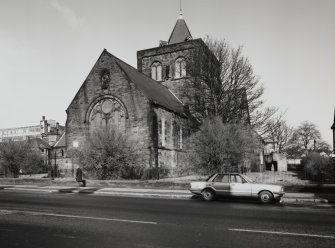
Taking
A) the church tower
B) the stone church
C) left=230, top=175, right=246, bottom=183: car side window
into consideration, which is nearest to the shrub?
the stone church

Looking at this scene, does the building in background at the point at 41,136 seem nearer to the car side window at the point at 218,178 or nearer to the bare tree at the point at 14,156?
the bare tree at the point at 14,156

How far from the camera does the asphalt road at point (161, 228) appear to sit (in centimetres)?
661

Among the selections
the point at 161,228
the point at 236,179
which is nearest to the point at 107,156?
the point at 236,179

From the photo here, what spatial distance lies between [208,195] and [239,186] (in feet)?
5.12

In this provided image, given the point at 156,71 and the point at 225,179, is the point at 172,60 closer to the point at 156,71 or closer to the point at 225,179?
the point at 156,71

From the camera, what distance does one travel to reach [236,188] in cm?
1474

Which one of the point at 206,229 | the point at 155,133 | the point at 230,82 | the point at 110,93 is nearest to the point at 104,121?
the point at 110,93

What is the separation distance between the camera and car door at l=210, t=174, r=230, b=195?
49.1ft

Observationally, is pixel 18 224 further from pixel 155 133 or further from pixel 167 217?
pixel 155 133

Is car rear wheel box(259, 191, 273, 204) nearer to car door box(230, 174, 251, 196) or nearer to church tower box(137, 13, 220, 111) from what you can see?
car door box(230, 174, 251, 196)

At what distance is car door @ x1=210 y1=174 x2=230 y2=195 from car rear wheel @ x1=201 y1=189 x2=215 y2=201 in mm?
257

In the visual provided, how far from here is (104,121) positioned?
3222cm

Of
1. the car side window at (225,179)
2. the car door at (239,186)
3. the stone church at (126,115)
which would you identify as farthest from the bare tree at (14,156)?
the car door at (239,186)

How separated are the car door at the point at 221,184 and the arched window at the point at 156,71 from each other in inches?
1282
